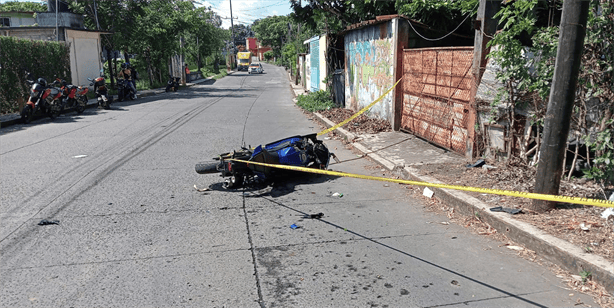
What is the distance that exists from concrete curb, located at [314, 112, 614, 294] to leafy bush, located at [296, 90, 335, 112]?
1139cm

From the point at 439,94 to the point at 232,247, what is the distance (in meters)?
5.84

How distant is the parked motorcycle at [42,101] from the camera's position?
15.0 m

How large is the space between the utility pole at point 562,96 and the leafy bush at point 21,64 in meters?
17.2

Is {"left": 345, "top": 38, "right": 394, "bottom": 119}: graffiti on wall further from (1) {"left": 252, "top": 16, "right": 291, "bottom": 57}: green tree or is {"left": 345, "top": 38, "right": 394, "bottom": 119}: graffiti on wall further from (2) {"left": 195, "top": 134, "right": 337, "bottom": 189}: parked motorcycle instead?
(1) {"left": 252, "top": 16, "right": 291, "bottom": 57}: green tree

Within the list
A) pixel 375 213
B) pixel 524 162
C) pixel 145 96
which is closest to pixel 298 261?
pixel 375 213

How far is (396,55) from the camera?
11.0 meters

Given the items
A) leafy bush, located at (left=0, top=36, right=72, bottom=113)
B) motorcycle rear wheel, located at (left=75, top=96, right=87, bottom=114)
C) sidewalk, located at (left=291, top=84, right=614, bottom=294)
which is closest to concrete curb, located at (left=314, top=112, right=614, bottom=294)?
sidewalk, located at (left=291, top=84, right=614, bottom=294)

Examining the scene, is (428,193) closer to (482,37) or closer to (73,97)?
(482,37)

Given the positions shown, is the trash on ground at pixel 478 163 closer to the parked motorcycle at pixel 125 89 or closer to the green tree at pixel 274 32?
the parked motorcycle at pixel 125 89

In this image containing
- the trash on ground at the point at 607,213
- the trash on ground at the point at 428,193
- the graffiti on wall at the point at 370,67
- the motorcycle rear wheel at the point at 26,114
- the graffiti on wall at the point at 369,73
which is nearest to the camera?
the trash on ground at the point at 607,213

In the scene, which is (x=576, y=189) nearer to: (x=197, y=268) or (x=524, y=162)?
(x=524, y=162)

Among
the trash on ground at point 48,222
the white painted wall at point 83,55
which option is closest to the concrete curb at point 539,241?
the trash on ground at point 48,222

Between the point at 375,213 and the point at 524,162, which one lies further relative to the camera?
the point at 524,162

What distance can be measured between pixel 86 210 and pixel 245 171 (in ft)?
6.99
